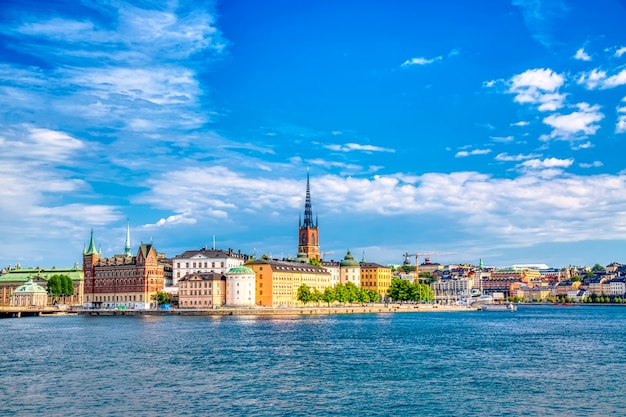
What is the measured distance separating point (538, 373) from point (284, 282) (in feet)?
330

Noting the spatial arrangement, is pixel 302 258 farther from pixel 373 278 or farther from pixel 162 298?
pixel 162 298

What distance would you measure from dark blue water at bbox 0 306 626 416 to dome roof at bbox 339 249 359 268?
115 m

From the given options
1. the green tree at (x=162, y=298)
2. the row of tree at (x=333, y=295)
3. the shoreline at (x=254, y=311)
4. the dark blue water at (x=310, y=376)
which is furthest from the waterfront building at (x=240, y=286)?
the dark blue water at (x=310, y=376)

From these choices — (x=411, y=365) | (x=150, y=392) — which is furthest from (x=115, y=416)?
(x=411, y=365)

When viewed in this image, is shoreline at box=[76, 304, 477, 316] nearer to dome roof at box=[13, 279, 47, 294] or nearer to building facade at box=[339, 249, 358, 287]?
dome roof at box=[13, 279, 47, 294]

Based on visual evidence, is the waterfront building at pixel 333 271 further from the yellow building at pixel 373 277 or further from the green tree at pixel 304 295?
the green tree at pixel 304 295

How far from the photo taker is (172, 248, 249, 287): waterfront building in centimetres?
14700

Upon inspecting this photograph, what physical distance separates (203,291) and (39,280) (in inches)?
2484

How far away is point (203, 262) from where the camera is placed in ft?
489

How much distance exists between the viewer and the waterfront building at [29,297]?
147m

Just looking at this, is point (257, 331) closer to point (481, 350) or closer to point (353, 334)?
point (353, 334)

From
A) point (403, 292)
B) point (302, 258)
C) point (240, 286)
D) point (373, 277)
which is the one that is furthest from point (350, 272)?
point (240, 286)

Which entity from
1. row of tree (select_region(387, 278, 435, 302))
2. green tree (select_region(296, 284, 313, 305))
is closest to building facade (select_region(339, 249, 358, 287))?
row of tree (select_region(387, 278, 435, 302))

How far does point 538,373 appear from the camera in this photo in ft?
142
